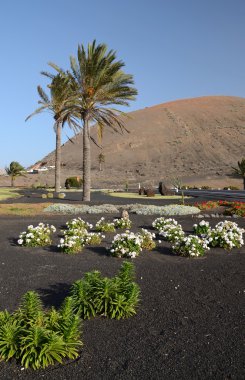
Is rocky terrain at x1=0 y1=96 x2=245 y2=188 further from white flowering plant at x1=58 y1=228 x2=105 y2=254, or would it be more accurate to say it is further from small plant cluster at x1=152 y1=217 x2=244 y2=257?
white flowering plant at x1=58 y1=228 x2=105 y2=254

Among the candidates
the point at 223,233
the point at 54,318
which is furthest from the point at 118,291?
the point at 223,233

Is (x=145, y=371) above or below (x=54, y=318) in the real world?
below

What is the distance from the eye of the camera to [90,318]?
525 centimetres

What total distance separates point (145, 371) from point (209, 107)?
449 feet

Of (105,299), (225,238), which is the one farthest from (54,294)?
(225,238)

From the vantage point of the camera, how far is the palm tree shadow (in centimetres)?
587

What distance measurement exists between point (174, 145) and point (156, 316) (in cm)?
10525


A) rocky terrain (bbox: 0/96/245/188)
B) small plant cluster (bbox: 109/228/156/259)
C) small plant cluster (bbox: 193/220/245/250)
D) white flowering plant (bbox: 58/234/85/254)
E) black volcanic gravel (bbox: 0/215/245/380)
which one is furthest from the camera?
rocky terrain (bbox: 0/96/245/188)

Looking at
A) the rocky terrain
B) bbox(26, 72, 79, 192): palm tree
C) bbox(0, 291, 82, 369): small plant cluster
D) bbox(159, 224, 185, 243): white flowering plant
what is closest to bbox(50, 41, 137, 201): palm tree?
bbox(26, 72, 79, 192): palm tree

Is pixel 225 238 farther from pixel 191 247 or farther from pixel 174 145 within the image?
pixel 174 145

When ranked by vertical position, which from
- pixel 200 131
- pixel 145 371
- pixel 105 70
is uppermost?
pixel 200 131

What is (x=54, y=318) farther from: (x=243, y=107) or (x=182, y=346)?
(x=243, y=107)

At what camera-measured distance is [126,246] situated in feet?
29.7

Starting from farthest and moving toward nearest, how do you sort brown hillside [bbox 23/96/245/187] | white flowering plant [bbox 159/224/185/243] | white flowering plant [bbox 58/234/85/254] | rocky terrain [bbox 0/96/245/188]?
brown hillside [bbox 23/96/245/187] → rocky terrain [bbox 0/96/245/188] → white flowering plant [bbox 159/224/185/243] → white flowering plant [bbox 58/234/85/254]
